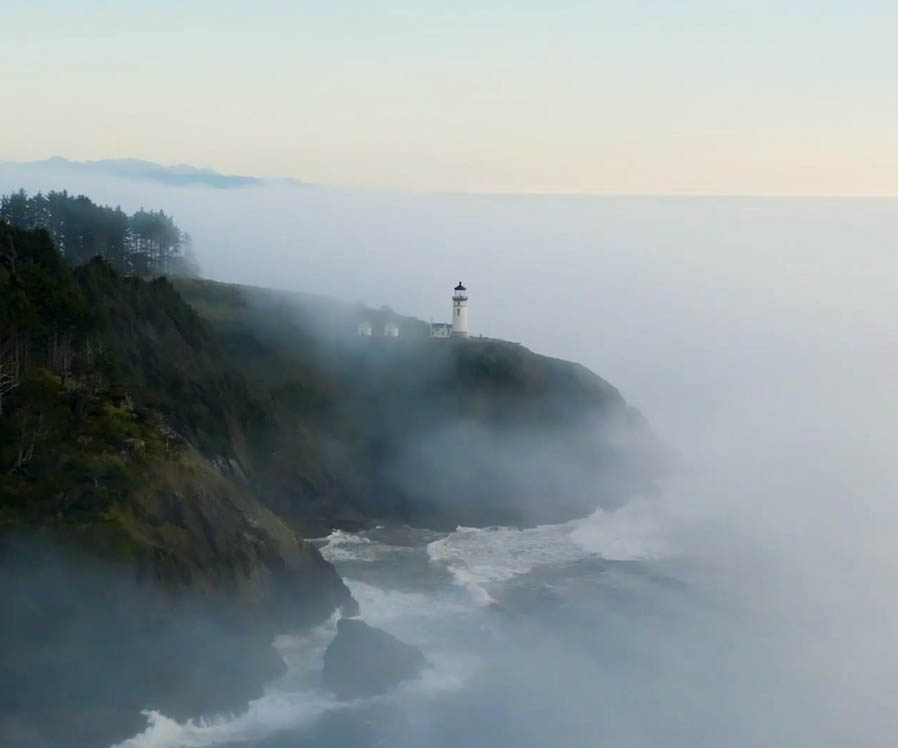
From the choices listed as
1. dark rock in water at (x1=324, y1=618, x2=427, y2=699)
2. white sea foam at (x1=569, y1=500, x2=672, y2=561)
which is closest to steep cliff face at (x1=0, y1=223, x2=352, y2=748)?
dark rock in water at (x1=324, y1=618, x2=427, y2=699)

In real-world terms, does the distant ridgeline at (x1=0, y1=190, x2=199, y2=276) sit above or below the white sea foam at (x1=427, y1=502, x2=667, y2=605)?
above

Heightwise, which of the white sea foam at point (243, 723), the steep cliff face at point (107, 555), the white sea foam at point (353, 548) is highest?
the steep cliff face at point (107, 555)

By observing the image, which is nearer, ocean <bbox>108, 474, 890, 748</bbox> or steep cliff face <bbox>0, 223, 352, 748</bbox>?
steep cliff face <bbox>0, 223, 352, 748</bbox>

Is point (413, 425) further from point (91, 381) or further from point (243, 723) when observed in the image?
point (243, 723)

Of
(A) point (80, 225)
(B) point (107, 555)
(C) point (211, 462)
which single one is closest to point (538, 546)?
(C) point (211, 462)

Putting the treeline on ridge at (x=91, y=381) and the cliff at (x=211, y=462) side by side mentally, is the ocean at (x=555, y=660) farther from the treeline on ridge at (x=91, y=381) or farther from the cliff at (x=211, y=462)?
the treeline on ridge at (x=91, y=381)

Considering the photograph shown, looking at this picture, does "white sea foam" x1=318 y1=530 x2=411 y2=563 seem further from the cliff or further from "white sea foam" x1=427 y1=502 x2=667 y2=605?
"white sea foam" x1=427 y1=502 x2=667 y2=605

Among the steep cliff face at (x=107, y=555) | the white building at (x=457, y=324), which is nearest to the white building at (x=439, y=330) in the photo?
the white building at (x=457, y=324)

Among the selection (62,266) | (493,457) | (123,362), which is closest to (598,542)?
(493,457)
